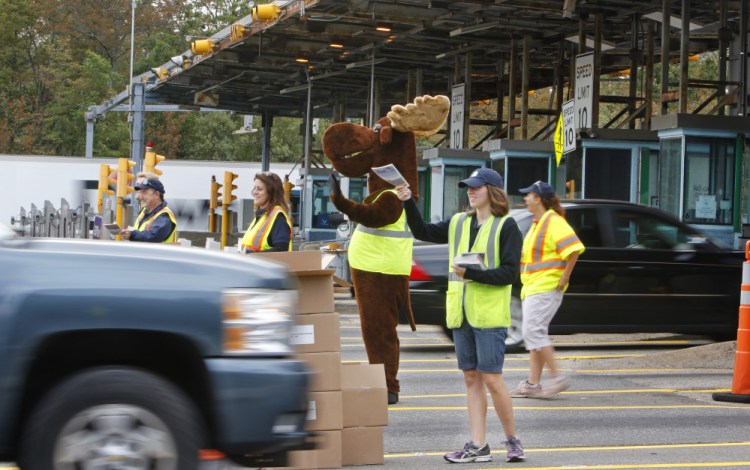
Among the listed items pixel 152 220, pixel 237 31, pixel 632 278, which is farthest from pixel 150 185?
pixel 237 31

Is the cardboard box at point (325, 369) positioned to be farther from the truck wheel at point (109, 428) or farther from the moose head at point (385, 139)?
the moose head at point (385, 139)

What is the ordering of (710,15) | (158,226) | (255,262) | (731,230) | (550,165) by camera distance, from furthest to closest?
(710,15) < (550,165) < (731,230) < (158,226) < (255,262)

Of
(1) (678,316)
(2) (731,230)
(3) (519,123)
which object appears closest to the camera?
(1) (678,316)

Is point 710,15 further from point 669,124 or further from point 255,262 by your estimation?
point 255,262

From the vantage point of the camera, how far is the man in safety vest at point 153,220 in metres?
11.9

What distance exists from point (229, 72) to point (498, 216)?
3587 cm

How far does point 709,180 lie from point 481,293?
1509 centimetres

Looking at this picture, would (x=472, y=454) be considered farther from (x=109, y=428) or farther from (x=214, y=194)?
(x=214, y=194)

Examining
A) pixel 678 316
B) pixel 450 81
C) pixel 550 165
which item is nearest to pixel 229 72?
pixel 450 81

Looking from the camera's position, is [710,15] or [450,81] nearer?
[710,15]

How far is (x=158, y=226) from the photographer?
39.5ft

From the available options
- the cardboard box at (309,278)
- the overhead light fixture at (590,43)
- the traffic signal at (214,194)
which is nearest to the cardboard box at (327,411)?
the cardboard box at (309,278)

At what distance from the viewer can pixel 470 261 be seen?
7957mm

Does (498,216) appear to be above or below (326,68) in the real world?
below
